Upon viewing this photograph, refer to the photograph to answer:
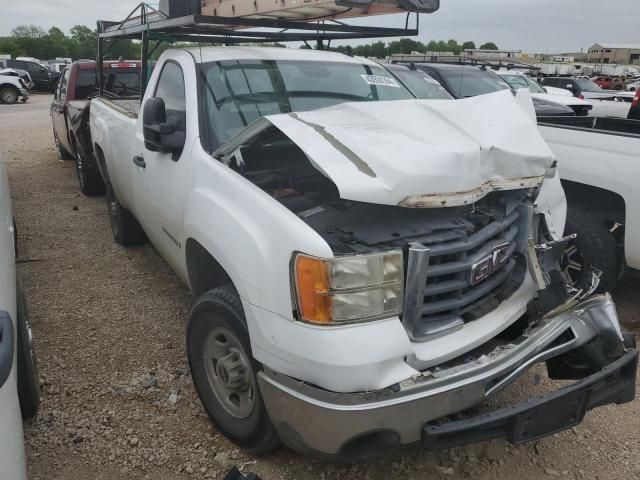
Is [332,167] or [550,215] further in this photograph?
[550,215]

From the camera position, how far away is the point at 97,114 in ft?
18.4

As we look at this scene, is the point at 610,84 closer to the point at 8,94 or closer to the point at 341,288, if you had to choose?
the point at 8,94

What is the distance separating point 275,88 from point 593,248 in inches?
99.1

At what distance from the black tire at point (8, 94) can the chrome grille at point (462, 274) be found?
25553 mm

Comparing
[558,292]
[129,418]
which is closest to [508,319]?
[558,292]

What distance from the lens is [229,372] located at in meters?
2.53

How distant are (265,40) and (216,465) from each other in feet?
12.4

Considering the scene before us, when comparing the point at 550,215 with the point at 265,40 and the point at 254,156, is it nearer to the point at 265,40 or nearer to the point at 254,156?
the point at 254,156

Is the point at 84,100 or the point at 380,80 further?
the point at 84,100

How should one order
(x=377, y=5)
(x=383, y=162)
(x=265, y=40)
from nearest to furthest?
(x=383, y=162) → (x=377, y=5) → (x=265, y=40)

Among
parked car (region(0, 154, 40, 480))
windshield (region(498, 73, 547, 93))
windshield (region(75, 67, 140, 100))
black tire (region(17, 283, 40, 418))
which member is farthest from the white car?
parked car (region(0, 154, 40, 480))

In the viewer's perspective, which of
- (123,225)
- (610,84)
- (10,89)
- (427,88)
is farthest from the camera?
(610,84)

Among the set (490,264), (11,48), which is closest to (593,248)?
(490,264)

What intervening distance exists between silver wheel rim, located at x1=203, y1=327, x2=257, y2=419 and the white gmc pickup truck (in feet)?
0.03
